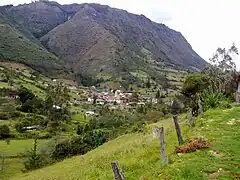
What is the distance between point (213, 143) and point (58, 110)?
10806 cm

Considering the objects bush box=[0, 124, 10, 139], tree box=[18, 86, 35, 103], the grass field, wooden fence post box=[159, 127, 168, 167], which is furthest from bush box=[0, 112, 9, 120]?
wooden fence post box=[159, 127, 168, 167]

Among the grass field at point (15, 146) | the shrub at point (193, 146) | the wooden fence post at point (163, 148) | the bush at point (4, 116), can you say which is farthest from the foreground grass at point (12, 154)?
the wooden fence post at point (163, 148)

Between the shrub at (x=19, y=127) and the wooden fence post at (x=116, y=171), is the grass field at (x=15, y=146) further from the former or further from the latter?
the wooden fence post at (x=116, y=171)

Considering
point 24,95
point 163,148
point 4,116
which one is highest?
point 163,148

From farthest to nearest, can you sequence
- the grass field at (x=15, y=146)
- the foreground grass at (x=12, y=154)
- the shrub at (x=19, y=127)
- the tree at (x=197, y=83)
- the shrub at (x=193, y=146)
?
the shrub at (x=19, y=127), the grass field at (x=15, y=146), the tree at (x=197, y=83), the foreground grass at (x=12, y=154), the shrub at (x=193, y=146)

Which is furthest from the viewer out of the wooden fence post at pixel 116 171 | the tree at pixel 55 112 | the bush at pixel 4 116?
the bush at pixel 4 116

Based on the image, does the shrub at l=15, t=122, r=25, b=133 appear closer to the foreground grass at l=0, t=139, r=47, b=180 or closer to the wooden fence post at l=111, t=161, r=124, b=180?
the foreground grass at l=0, t=139, r=47, b=180

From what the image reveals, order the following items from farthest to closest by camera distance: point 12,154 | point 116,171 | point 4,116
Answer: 1. point 4,116
2. point 12,154
3. point 116,171

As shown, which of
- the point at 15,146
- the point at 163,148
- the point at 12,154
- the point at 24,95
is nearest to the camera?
the point at 163,148

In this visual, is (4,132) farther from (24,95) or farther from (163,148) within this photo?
(163,148)

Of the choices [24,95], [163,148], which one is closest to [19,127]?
[24,95]

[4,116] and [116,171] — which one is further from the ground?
[116,171]

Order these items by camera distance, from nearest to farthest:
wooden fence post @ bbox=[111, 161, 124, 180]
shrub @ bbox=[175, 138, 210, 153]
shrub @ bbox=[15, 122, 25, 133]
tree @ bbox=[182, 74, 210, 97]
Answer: wooden fence post @ bbox=[111, 161, 124, 180], shrub @ bbox=[175, 138, 210, 153], tree @ bbox=[182, 74, 210, 97], shrub @ bbox=[15, 122, 25, 133]

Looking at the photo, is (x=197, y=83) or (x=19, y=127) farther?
(x=19, y=127)
